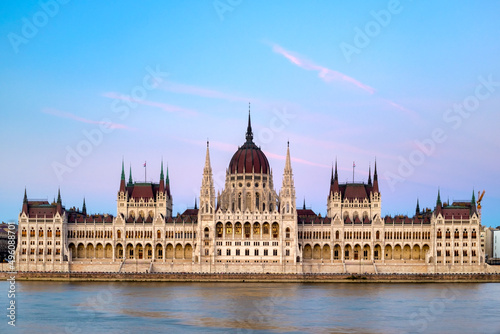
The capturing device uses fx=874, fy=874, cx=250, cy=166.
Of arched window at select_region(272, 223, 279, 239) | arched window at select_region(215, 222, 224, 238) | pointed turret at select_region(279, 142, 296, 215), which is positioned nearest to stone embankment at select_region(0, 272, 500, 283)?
arched window at select_region(215, 222, 224, 238)

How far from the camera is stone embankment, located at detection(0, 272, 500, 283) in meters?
130

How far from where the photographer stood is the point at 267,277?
131875mm

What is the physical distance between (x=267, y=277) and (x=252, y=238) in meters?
10.4

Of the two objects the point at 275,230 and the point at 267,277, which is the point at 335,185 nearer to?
the point at 275,230

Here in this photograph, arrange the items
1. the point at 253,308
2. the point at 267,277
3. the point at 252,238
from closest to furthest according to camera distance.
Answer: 1. the point at 253,308
2. the point at 267,277
3. the point at 252,238

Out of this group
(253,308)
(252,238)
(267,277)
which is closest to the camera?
(253,308)

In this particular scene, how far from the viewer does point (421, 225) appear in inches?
5610

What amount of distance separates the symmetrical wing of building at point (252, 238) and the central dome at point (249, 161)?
1455mm

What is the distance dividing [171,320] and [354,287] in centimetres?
4353

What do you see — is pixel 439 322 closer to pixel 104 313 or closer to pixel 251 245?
pixel 104 313

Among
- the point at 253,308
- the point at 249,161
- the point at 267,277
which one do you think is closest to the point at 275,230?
the point at 267,277

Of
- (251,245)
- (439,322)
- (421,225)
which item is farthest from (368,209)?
(439,322)

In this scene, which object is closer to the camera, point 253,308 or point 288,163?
point 253,308

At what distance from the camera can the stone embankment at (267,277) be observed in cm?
13025
